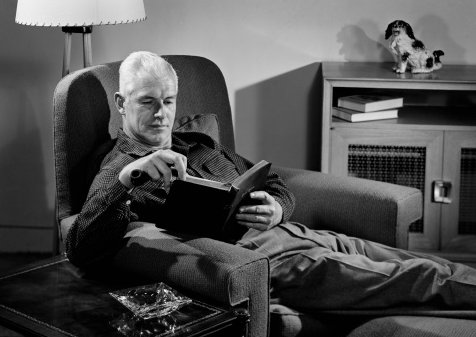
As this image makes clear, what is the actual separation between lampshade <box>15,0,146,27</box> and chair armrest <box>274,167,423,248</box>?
0.77 metres

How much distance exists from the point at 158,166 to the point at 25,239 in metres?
1.84

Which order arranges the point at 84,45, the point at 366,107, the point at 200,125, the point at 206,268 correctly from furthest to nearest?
the point at 366,107 → the point at 84,45 → the point at 200,125 → the point at 206,268

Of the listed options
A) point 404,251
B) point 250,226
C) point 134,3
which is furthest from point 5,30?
point 404,251

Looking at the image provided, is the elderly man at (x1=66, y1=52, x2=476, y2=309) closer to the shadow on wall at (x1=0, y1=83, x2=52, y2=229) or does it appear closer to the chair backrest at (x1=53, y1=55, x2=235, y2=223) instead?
the chair backrest at (x1=53, y1=55, x2=235, y2=223)

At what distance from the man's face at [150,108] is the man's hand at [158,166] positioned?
352 millimetres

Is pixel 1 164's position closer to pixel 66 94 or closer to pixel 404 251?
pixel 66 94

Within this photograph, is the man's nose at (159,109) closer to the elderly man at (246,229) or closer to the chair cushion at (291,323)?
the elderly man at (246,229)

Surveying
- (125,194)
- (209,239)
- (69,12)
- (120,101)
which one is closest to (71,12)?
(69,12)

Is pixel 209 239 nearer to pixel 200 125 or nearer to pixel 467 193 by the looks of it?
pixel 200 125

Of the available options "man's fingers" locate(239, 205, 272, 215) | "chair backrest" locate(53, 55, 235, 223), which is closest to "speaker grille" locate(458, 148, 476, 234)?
"man's fingers" locate(239, 205, 272, 215)

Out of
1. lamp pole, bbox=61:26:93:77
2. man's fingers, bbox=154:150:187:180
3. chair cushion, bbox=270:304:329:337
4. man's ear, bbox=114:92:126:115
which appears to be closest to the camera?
man's fingers, bbox=154:150:187:180

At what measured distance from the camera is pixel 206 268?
194 cm

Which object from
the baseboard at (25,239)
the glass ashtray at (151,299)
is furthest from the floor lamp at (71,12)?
the baseboard at (25,239)

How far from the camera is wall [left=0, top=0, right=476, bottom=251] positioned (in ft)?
11.0
